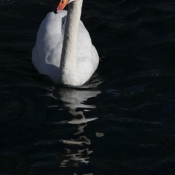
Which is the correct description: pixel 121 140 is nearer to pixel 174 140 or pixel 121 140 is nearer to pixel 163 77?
pixel 174 140

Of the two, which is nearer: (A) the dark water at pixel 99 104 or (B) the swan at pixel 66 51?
(A) the dark water at pixel 99 104

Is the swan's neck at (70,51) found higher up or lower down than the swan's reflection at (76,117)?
higher up

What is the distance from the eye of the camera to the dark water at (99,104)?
26.1 ft

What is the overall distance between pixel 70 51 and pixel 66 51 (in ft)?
0.21

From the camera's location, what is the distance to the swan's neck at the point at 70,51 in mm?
9781

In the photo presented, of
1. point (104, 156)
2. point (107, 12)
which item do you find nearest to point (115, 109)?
point (104, 156)

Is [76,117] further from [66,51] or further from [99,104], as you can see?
[66,51]

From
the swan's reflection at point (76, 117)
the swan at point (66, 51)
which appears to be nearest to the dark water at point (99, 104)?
the swan's reflection at point (76, 117)

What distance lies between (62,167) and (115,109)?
1.79m

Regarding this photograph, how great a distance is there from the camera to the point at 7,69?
1048 centimetres

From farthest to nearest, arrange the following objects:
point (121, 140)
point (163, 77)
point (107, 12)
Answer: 1. point (107, 12)
2. point (163, 77)
3. point (121, 140)

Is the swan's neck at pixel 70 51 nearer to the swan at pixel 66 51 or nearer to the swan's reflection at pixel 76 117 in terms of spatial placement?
the swan at pixel 66 51

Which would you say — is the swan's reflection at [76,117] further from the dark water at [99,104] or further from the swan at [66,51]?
the swan at [66,51]

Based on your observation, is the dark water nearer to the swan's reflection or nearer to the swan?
the swan's reflection
